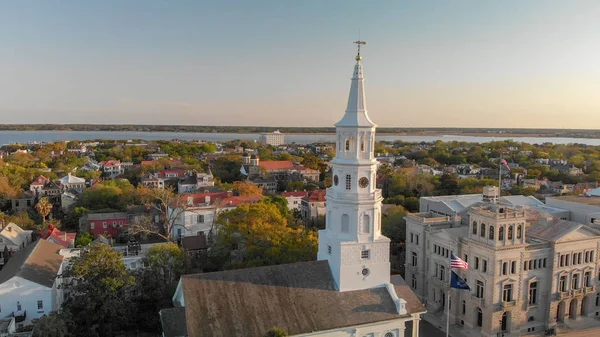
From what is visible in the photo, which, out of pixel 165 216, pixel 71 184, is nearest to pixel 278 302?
pixel 165 216

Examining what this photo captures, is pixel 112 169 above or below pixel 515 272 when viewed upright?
below

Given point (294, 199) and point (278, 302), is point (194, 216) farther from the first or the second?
point (278, 302)

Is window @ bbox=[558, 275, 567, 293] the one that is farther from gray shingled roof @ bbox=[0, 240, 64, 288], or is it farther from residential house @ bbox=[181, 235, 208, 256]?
gray shingled roof @ bbox=[0, 240, 64, 288]

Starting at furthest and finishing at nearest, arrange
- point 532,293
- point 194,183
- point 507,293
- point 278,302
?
point 194,183
point 532,293
point 507,293
point 278,302

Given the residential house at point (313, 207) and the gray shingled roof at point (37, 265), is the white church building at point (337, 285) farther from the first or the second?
the residential house at point (313, 207)

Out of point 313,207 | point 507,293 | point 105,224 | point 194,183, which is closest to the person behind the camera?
point 507,293

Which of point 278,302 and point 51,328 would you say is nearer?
point 278,302

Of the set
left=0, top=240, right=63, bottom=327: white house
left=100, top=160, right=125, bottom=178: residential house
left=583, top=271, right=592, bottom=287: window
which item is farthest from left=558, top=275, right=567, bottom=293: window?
left=100, top=160, right=125, bottom=178: residential house
